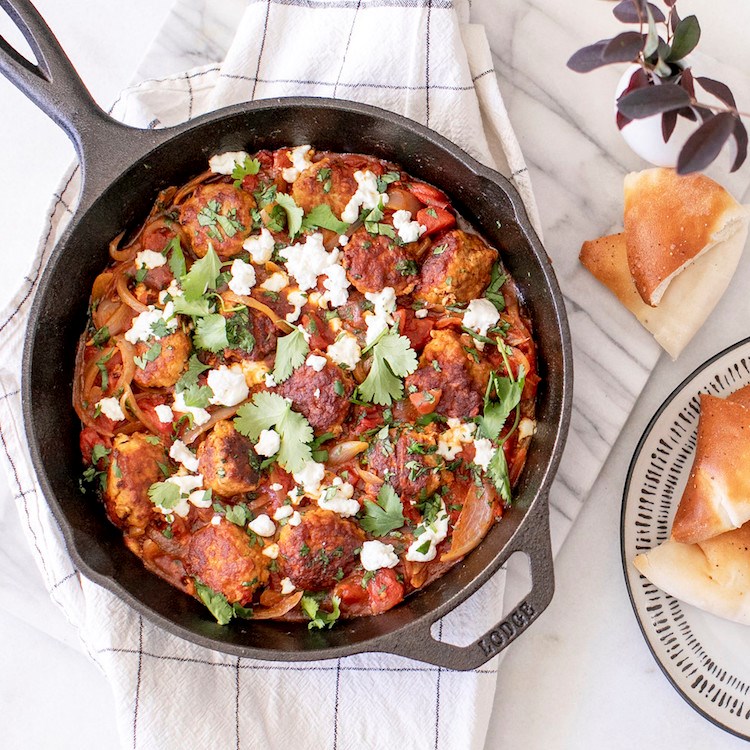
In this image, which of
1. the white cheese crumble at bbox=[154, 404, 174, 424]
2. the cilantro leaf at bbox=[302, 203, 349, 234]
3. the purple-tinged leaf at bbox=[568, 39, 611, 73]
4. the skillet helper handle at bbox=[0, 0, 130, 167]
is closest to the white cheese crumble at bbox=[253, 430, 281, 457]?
the white cheese crumble at bbox=[154, 404, 174, 424]

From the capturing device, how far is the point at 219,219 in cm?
363

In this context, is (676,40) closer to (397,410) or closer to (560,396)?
(560,396)

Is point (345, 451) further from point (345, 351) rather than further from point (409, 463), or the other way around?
point (345, 351)

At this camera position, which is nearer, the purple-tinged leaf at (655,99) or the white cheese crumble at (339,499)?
the purple-tinged leaf at (655,99)

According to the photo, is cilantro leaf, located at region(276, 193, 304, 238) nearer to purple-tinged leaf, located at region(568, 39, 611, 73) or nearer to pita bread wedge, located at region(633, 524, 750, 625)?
purple-tinged leaf, located at region(568, 39, 611, 73)

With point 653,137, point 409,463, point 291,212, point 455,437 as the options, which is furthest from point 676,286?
point 291,212

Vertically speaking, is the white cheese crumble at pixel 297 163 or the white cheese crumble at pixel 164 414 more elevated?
the white cheese crumble at pixel 297 163

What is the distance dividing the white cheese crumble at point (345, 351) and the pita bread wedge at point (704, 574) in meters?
1.53

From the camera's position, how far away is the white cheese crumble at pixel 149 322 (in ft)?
11.8

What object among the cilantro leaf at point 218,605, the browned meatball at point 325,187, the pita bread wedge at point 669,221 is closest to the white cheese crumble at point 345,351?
the browned meatball at point 325,187

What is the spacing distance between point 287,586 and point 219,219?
1543mm

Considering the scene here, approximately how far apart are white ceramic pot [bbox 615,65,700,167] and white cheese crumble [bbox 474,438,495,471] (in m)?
1.48

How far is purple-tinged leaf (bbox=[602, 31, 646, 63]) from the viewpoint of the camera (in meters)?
3.20

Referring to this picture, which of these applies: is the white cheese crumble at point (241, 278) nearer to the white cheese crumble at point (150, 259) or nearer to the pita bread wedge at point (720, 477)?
the white cheese crumble at point (150, 259)
